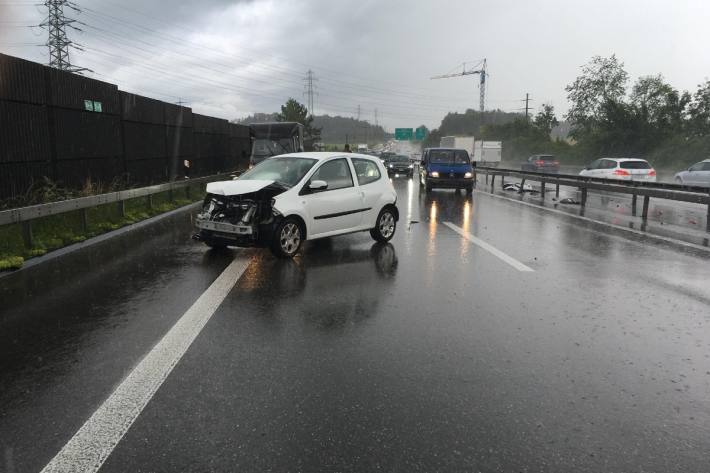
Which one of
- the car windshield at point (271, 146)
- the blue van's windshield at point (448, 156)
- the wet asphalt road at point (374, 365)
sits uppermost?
the car windshield at point (271, 146)

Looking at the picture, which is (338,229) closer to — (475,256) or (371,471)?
(475,256)

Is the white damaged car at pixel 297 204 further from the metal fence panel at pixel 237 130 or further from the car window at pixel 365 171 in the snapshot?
the metal fence panel at pixel 237 130

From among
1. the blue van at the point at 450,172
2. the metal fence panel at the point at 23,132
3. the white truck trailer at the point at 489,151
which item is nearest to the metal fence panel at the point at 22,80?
the metal fence panel at the point at 23,132

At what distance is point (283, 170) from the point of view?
9453 millimetres

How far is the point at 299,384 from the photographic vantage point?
Result: 12.7 ft

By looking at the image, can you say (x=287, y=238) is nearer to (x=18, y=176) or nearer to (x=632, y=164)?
(x=18, y=176)

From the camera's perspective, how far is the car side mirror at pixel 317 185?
8.68m

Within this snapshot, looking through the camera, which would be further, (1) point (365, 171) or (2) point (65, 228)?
(2) point (65, 228)

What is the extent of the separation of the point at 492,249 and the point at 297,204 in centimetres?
362

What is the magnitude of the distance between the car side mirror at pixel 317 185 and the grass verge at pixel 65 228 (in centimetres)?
429

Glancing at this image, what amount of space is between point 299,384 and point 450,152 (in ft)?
68.2

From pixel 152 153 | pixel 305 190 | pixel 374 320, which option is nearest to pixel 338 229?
pixel 305 190

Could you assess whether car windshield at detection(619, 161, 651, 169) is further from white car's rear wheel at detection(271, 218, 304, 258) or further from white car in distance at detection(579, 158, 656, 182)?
white car's rear wheel at detection(271, 218, 304, 258)

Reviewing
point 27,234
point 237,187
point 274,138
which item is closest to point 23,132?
point 27,234
